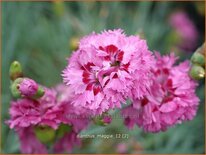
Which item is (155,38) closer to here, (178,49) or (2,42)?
(178,49)

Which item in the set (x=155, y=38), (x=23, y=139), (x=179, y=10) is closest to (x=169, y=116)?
(x=23, y=139)

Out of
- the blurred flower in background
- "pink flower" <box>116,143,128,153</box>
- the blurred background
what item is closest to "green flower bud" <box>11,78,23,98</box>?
the blurred background

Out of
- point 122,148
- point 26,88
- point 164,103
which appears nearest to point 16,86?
point 26,88

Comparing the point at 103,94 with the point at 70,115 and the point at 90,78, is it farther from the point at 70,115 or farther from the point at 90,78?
the point at 70,115

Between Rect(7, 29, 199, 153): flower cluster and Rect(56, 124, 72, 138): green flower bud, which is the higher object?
Rect(7, 29, 199, 153): flower cluster

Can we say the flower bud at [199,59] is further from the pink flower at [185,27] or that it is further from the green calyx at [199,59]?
the pink flower at [185,27]

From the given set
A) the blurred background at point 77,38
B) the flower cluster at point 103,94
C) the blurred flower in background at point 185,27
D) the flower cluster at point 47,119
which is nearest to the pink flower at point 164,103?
the flower cluster at point 103,94

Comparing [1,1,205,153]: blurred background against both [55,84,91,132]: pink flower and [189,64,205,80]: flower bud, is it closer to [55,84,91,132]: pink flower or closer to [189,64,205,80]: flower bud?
[55,84,91,132]: pink flower
